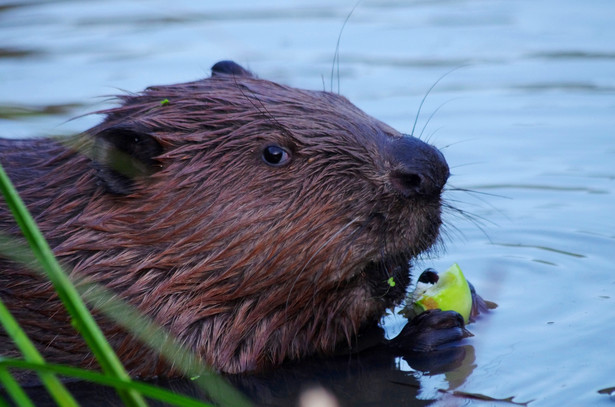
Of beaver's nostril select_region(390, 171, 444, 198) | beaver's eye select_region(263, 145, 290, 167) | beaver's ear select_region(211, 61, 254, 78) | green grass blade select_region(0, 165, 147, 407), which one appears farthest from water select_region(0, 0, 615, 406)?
green grass blade select_region(0, 165, 147, 407)

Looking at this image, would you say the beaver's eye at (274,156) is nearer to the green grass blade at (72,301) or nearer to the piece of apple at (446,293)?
the piece of apple at (446,293)

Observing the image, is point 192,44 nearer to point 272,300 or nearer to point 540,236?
point 540,236

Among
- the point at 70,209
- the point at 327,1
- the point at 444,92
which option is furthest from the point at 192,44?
the point at 70,209

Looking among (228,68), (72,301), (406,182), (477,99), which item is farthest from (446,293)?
(477,99)

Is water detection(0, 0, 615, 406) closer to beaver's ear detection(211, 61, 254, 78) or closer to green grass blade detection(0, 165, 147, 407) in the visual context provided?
beaver's ear detection(211, 61, 254, 78)

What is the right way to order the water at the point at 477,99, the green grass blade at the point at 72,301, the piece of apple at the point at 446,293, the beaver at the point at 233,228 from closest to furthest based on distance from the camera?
the green grass blade at the point at 72,301 → the beaver at the point at 233,228 → the water at the point at 477,99 → the piece of apple at the point at 446,293

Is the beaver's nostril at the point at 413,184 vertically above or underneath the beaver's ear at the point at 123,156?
underneath

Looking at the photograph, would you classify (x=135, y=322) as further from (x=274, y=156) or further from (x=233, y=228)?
(x=274, y=156)

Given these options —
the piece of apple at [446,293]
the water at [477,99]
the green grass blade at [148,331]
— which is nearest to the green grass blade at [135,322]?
the green grass blade at [148,331]
